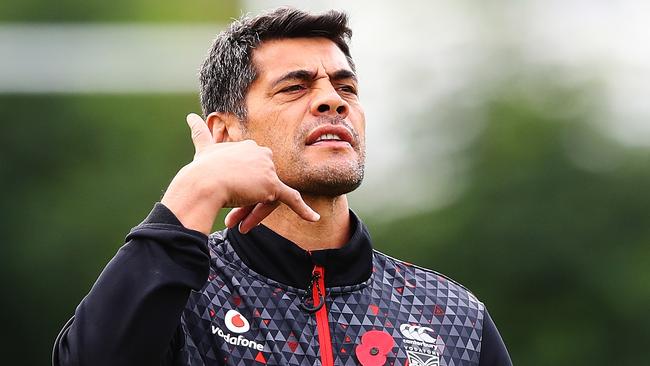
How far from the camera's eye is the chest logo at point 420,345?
4047 millimetres

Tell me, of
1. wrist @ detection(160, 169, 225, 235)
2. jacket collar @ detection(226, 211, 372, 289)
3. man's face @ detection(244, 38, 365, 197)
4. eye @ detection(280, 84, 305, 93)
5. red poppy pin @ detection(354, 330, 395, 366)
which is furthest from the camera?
eye @ detection(280, 84, 305, 93)

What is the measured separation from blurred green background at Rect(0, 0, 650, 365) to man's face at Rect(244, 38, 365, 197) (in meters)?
15.7

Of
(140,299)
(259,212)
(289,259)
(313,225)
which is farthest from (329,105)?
(140,299)

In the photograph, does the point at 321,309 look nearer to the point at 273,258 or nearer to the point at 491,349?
the point at 273,258

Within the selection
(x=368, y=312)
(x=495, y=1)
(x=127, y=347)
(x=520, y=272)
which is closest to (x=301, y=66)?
(x=368, y=312)

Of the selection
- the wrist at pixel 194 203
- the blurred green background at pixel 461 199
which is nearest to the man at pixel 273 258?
the wrist at pixel 194 203

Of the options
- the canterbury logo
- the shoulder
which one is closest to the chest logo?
the canterbury logo

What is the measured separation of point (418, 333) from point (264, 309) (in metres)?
0.45

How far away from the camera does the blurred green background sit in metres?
21.3

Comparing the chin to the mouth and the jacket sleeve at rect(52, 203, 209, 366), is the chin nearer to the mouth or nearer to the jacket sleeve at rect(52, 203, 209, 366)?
the mouth

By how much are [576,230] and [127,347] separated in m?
18.9

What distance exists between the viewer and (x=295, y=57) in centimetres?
450

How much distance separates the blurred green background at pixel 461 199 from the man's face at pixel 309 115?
15.7 m

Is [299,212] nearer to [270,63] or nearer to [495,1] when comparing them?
[270,63]
